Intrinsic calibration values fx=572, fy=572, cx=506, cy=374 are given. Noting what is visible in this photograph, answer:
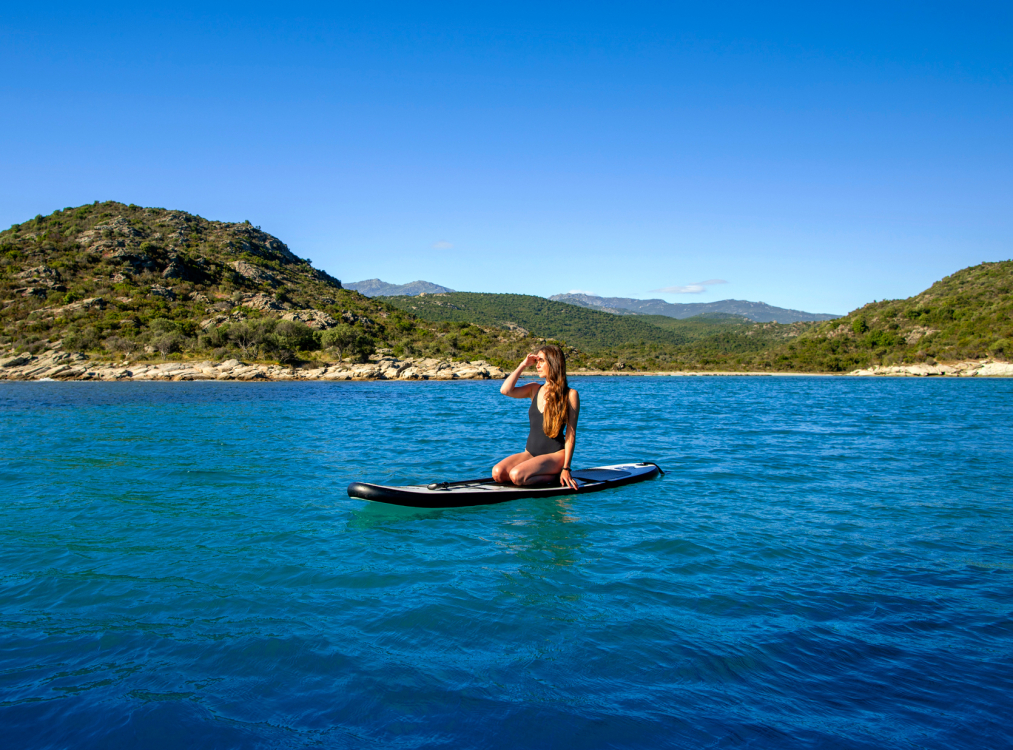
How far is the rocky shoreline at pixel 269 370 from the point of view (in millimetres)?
46312

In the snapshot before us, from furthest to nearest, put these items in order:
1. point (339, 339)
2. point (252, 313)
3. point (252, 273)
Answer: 1. point (252, 273)
2. point (252, 313)
3. point (339, 339)

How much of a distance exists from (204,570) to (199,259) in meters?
81.8

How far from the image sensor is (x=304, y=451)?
1333cm

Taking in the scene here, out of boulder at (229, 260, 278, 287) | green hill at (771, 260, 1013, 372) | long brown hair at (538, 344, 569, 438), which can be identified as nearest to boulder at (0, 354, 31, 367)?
boulder at (229, 260, 278, 287)

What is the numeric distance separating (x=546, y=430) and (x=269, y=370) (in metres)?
48.6

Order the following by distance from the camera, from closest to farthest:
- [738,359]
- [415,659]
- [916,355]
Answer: [415,659] → [916,355] → [738,359]

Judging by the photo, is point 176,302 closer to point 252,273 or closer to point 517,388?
point 252,273

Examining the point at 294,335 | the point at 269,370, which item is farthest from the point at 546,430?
the point at 294,335

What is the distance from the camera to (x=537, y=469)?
27.5 ft

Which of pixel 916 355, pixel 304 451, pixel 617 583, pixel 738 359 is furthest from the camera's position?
pixel 738 359

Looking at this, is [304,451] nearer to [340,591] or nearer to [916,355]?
A: [340,591]

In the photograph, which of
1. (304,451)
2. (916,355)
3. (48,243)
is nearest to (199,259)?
(48,243)

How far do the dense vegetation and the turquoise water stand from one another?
51.3 meters

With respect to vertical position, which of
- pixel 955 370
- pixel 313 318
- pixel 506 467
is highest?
pixel 313 318
